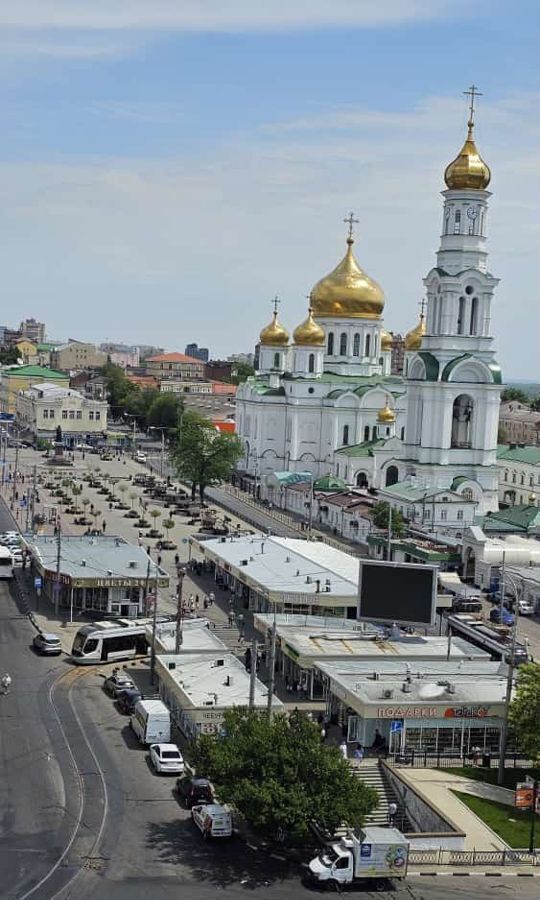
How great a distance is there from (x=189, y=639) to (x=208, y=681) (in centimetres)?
503

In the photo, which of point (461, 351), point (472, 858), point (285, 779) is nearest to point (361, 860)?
point (285, 779)

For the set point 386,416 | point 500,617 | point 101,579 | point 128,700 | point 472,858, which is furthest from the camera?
point 386,416

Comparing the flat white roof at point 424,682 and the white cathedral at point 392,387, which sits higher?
the white cathedral at point 392,387

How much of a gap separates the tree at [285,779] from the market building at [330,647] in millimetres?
8244

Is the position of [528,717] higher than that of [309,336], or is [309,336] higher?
[309,336]

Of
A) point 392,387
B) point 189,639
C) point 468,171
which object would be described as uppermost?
point 468,171

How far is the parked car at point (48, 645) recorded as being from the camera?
3534 centimetres

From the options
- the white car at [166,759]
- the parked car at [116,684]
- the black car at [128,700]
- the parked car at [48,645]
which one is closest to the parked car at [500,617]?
the parked car at [48,645]

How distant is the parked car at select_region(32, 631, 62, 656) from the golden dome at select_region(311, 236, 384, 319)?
52.6 m

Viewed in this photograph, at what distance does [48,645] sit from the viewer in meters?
35.4

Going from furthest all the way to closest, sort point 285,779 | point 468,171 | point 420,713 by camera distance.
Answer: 1. point 468,171
2. point 420,713
3. point 285,779

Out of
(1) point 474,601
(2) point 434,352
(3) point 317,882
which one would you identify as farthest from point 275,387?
(3) point 317,882

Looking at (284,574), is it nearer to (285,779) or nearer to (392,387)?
(285,779)

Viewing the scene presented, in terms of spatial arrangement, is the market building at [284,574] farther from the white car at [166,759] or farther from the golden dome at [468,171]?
the golden dome at [468,171]
